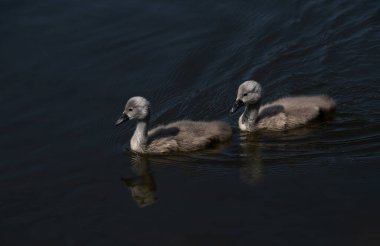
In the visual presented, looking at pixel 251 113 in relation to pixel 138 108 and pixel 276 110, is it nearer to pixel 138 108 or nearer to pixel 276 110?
pixel 276 110

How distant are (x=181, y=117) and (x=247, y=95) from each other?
1231mm

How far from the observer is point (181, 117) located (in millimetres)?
11703

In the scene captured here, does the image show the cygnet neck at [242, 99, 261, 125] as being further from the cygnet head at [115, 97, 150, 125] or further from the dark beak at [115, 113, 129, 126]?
the dark beak at [115, 113, 129, 126]

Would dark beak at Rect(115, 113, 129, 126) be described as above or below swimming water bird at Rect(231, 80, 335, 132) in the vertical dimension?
above

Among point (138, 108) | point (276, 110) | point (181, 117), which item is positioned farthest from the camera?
point (181, 117)

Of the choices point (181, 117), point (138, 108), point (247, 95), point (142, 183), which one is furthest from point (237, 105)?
point (142, 183)

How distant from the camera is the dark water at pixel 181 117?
873cm

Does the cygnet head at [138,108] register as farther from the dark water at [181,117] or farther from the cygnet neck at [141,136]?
the dark water at [181,117]

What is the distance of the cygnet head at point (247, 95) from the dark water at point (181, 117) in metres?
0.53

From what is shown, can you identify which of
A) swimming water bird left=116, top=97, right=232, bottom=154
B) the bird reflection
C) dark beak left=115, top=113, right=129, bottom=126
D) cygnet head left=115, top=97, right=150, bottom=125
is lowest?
the bird reflection

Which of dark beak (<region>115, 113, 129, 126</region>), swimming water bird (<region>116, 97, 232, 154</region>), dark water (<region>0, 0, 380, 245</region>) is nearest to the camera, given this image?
dark water (<region>0, 0, 380, 245</region>)

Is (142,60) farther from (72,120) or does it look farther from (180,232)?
(180,232)

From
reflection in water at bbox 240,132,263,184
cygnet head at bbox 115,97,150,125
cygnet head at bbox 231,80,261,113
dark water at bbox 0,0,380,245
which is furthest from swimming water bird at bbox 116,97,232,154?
cygnet head at bbox 231,80,261,113

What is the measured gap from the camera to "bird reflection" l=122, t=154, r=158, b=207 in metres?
9.38
